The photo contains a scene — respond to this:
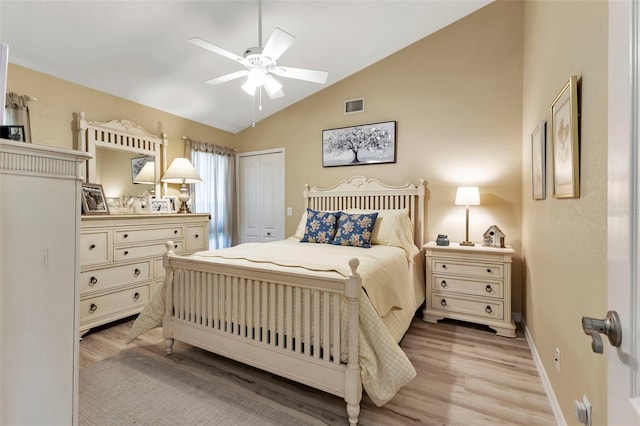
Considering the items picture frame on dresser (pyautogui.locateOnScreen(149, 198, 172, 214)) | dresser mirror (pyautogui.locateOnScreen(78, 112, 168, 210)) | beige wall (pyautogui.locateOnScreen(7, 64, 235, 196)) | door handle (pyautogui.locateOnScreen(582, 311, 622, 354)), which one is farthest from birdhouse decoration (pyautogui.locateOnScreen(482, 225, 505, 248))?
beige wall (pyautogui.locateOnScreen(7, 64, 235, 196))

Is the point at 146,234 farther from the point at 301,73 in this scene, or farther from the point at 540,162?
the point at 540,162

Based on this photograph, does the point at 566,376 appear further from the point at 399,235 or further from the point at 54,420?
the point at 54,420

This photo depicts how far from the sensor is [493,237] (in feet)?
9.75

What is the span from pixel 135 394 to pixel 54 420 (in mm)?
1151

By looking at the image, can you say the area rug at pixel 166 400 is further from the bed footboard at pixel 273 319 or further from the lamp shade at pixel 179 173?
the lamp shade at pixel 179 173

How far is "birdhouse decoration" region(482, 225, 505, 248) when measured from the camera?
290cm

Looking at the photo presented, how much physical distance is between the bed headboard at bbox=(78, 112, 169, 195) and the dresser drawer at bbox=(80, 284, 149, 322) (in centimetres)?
122

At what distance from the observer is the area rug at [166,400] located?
161 centimetres

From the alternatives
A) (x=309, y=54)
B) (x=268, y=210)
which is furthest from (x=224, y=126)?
(x=309, y=54)

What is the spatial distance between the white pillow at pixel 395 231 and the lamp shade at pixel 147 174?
9.17 feet

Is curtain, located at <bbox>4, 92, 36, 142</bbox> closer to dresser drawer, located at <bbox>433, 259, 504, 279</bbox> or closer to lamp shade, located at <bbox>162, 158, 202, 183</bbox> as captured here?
lamp shade, located at <bbox>162, 158, 202, 183</bbox>

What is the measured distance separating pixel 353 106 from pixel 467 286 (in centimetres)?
258

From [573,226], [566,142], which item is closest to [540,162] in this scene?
[566,142]

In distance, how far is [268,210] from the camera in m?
4.64
